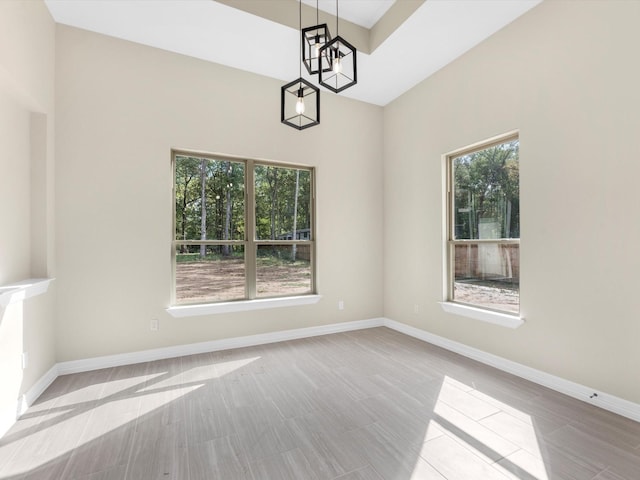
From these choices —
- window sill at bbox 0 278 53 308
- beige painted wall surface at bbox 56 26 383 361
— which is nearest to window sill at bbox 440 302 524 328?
beige painted wall surface at bbox 56 26 383 361

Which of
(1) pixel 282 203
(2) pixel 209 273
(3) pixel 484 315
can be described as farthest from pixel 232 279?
(3) pixel 484 315

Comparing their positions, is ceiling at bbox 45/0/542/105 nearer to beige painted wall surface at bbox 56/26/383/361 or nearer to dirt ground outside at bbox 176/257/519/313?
beige painted wall surface at bbox 56/26/383/361

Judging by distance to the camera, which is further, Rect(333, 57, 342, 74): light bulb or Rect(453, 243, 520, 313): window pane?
Rect(453, 243, 520, 313): window pane

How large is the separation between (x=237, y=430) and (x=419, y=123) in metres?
3.97

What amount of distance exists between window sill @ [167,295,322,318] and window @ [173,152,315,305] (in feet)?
0.35

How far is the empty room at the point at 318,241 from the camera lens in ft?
6.86

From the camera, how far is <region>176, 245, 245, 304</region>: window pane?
3.61 meters

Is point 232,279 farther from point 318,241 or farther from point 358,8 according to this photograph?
point 358,8

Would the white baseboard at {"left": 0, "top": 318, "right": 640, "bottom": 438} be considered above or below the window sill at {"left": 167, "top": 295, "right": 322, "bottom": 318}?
below

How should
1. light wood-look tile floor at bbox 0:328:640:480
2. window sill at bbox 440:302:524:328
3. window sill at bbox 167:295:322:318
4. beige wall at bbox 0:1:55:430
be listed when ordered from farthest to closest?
Result: 1. window sill at bbox 167:295:322:318
2. window sill at bbox 440:302:524:328
3. beige wall at bbox 0:1:55:430
4. light wood-look tile floor at bbox 0:328:640:480

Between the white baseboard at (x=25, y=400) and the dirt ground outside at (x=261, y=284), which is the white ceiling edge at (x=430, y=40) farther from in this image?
the white baseboard at (x=25, y=400)

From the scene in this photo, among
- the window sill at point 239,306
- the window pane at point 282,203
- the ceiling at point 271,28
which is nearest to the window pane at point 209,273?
the window sill at point 239,306

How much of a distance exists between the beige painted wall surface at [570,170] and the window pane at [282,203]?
1.99 metres

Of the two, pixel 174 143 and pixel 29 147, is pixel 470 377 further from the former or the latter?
pixel 29 147
